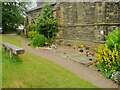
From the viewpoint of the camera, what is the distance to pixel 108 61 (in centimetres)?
1002

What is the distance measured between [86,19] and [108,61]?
805cm

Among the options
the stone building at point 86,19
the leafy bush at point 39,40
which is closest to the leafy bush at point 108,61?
the stone building at point 86,19

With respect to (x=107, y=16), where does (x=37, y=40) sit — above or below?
below

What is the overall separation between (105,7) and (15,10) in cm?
2184

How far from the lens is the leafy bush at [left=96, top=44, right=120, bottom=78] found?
32.0ft

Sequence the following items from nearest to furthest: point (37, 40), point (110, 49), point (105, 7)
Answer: point (110, 49) < point (105, 7) < point (37, 40)

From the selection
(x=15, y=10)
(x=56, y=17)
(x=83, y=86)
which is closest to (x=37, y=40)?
(x=56, y=17)

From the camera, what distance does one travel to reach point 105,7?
15016 mm

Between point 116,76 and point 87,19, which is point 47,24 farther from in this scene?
point 116,76

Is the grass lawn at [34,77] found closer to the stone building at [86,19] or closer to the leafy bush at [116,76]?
the leafy bush at [116,76]

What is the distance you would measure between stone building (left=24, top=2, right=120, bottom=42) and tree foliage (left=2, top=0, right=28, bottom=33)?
14130 mm

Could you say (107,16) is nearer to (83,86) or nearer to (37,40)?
(37,40)

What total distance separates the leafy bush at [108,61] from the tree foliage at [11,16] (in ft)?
81.4

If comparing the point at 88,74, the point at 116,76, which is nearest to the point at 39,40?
the point at 88,74
